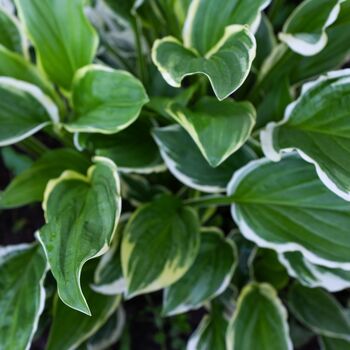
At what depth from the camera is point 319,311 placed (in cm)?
101

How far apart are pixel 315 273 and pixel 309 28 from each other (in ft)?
1.14

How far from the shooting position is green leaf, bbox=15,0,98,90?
77 centimetres

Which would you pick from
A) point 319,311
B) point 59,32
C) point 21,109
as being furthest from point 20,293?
point 319,311

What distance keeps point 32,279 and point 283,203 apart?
0.36 meters

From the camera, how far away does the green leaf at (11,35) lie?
83 cm

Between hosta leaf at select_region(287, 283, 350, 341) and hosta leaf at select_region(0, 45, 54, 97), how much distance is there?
56 cm

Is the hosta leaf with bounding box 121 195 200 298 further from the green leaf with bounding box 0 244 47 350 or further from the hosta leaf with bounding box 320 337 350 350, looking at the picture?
the hosta leaf with bounding box 320 337 350 350

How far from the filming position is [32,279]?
30.5 inches

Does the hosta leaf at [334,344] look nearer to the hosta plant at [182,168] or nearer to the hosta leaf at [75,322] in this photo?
the hosta plant at [182,168]

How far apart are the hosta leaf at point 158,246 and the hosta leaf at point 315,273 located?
143 mm

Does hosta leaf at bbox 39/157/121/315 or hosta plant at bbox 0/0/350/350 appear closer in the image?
hosta leaf at bbox 39/157/121/315

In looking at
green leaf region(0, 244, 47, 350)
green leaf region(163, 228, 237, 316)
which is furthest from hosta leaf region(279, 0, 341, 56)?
green leaf region(0, 244, 47, 350)

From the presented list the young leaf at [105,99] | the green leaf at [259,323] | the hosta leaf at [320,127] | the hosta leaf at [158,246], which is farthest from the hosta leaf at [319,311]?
the young leaf at [105,99]

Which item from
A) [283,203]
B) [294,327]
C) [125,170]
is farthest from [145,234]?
[294,327]
